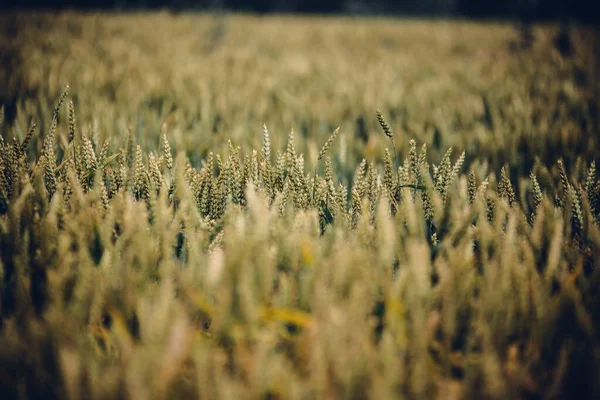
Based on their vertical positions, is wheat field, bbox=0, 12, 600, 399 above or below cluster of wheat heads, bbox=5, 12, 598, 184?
below

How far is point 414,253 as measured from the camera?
20.3 inches

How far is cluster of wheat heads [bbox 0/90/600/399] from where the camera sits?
0.45 m

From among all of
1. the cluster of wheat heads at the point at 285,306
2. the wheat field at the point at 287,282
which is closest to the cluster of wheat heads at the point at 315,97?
the wheat field at the point at 287,282

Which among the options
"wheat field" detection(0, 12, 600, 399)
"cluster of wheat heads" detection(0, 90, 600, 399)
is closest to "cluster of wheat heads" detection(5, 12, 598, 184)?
"wheat field" detection(0, 12, 600, 399)

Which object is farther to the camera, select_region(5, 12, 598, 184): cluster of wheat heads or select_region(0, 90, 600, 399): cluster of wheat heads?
select_region(5, 12, 598, 184): cluster of wheat heads

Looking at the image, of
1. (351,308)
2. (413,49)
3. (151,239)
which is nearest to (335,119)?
(151,239)

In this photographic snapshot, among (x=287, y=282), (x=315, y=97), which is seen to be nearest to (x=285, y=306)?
(x=287, y=282)

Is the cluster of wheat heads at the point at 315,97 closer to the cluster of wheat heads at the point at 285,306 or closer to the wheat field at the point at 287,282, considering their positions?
the wheat field at the point at 287,282

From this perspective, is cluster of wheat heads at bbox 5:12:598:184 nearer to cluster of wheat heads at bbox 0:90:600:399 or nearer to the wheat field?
the wheat field

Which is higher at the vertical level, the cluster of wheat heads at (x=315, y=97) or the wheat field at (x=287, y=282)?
the cluster of wheat heads at (x=315, y=97)

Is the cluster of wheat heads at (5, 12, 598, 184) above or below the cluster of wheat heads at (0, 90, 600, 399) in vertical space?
above

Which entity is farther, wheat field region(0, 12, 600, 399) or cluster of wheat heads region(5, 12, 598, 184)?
cluster of wheat heads region(5, 12, 598, 184)

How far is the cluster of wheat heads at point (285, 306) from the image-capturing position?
1.46 feet

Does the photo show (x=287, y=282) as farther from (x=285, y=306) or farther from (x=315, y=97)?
(x=315, y=97)
